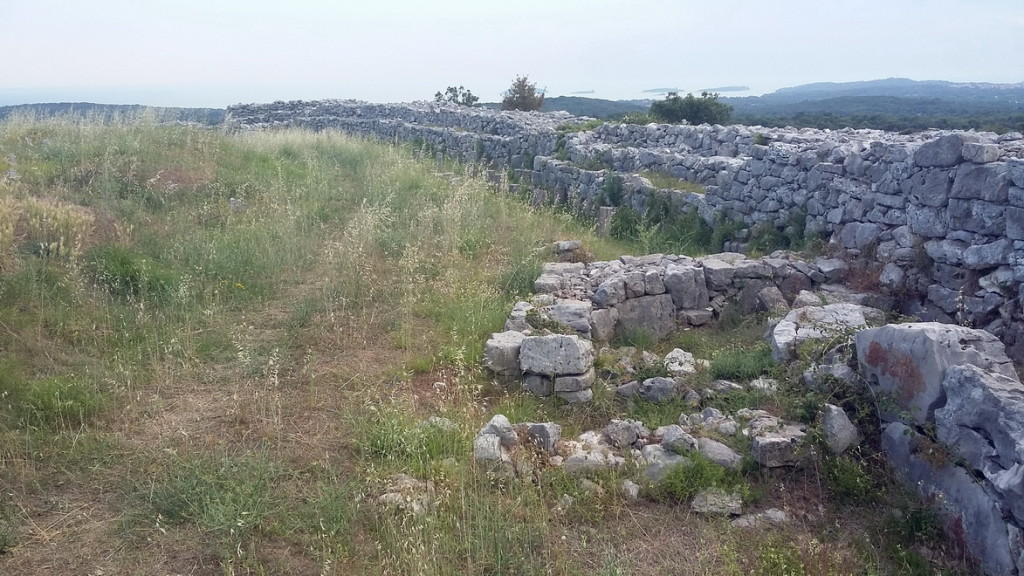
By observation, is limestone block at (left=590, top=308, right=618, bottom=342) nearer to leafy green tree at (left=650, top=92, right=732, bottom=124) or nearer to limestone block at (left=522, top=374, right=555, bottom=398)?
limestone block at (left=522, top=374, right=555, bottom=398)

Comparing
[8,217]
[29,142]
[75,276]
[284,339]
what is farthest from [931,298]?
[29,142]

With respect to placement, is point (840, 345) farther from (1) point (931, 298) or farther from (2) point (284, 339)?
(2) point (284, 339)

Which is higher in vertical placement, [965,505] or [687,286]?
[687,286]

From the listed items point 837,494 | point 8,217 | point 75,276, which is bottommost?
point 837,494

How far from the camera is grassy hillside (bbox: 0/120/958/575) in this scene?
379 cm

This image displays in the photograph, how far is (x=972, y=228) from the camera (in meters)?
6.89

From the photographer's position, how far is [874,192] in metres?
8.12

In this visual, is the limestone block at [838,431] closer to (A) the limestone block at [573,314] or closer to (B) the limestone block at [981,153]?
(A) the limestone block at [573,314]

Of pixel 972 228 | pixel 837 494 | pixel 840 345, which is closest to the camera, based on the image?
pixel 837 494

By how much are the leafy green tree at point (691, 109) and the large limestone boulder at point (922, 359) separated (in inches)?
591

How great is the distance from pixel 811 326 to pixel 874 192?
9.64 ft

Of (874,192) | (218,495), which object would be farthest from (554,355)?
(874,192)

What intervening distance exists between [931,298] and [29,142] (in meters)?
13.7

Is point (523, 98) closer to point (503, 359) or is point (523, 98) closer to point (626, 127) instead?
point (626, 127)
